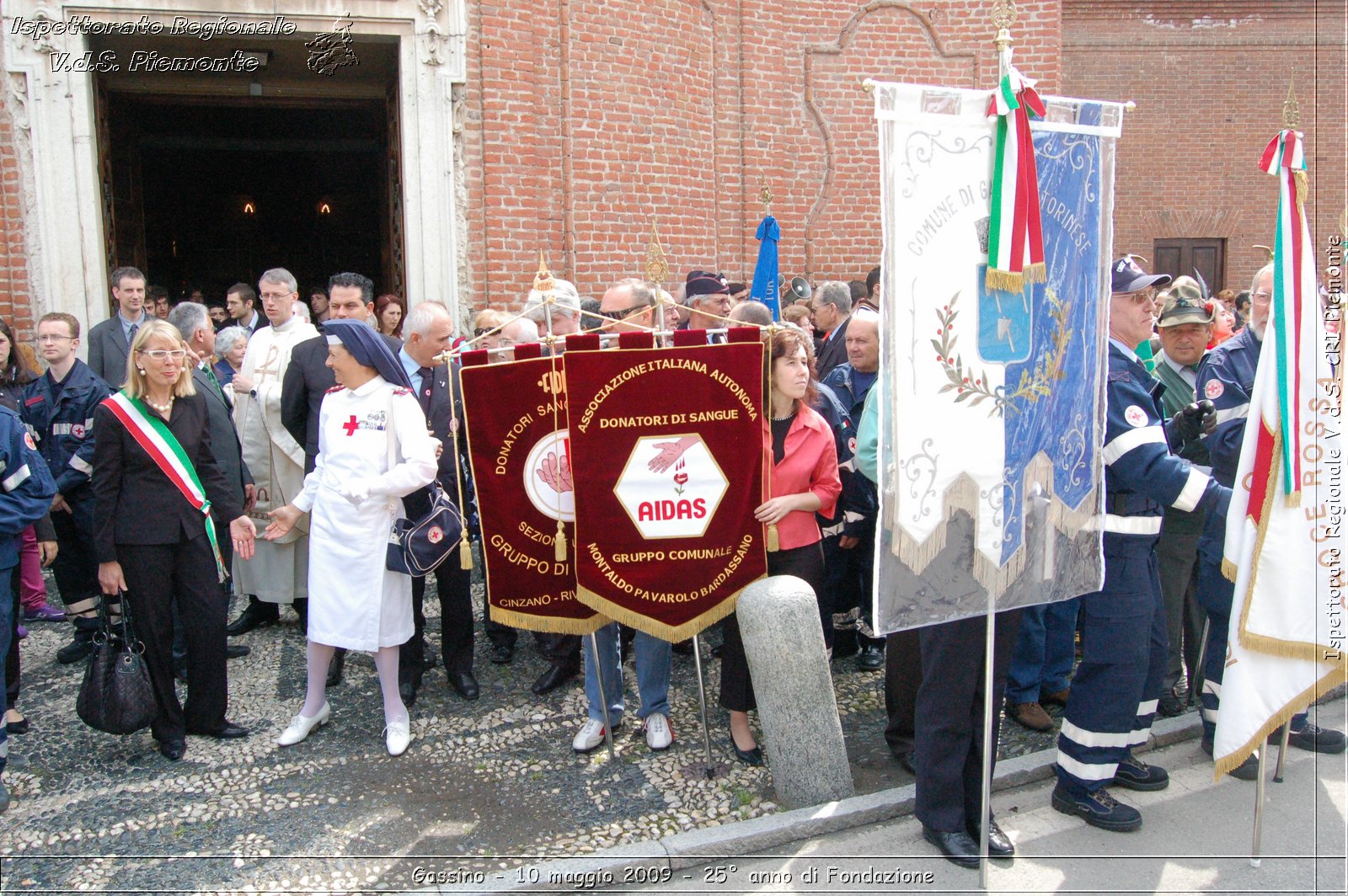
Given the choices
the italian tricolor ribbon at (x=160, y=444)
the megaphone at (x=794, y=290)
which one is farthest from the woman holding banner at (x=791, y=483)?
the megaphone at (x=794, y=290)

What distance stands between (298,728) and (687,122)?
730 centimetres

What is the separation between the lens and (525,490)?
423 centimetres

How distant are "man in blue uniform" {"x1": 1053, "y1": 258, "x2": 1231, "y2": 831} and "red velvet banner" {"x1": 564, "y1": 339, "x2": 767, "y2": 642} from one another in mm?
1371

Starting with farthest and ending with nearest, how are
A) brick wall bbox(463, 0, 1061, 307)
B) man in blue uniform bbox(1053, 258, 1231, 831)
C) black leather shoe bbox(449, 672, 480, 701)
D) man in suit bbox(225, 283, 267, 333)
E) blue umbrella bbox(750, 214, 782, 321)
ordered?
brick wall bbox(463, 0, 1061, 307), man in suit bbox(225, 283, 267, 333), blue umbrella bbox(750, 214, 782, 321), black leather shoe bbox(449, 672, 480, 701), man in blue uniform bbox(1053, 258, 1231, 831)

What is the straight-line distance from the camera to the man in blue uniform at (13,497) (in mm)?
4199

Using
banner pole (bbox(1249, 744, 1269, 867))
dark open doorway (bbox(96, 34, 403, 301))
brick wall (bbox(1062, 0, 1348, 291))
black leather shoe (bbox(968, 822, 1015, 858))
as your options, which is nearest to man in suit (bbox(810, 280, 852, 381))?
black leather shoe (bbox(968, 822, 1015, 858))

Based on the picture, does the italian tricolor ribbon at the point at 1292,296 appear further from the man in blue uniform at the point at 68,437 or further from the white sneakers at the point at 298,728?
the man in blue uniform at the point at 68,437

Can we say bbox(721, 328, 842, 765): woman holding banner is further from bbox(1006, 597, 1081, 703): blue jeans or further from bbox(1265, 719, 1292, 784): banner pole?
bbox(1265, 719, 1292, 784): banner pole

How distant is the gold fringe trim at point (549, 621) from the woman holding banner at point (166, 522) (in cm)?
132

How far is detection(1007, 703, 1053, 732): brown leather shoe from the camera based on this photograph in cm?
480

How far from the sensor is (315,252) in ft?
59.2

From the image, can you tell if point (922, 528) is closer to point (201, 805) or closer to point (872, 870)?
point (872, 870)

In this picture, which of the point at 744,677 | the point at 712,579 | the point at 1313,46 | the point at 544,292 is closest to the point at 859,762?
the point at 744,677

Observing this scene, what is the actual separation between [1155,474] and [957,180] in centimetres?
140
